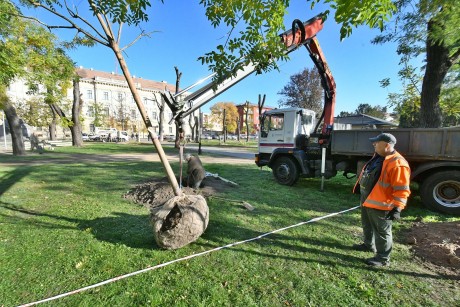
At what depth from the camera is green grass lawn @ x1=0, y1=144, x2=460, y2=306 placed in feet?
8.54

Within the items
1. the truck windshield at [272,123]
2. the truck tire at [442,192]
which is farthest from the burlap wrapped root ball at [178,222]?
the truck windshield at [272,123]

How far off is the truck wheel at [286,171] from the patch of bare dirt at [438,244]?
146 inches

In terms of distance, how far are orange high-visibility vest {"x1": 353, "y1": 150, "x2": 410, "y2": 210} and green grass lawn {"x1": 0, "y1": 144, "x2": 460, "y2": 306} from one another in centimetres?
87

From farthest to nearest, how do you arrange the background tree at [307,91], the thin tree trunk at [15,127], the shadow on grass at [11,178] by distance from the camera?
the background tree at [307,91], the thin tree trunk at [15,127], the shadow on grass at [11,178]

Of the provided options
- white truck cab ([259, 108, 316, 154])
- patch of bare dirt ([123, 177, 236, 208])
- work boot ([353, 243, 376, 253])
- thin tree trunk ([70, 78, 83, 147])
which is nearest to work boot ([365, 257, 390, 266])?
work boot ([353, 243, 376, 253])

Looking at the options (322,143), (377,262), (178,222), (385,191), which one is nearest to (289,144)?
(322,143)

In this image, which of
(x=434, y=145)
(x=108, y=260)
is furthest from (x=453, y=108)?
(x=108, y=260)

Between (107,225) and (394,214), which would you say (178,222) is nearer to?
→ (107,225)

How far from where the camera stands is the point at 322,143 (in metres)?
7.82

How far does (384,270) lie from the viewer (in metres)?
3.15

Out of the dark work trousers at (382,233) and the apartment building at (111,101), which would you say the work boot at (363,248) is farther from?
the apartment building at (111,101)

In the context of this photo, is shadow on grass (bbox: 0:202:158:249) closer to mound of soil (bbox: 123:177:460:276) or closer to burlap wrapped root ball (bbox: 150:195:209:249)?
burlap wrapped root ball (bbox: 150:195:209:249)

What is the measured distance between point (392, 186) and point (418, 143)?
3.51m

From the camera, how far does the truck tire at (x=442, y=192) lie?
17.3 ft
